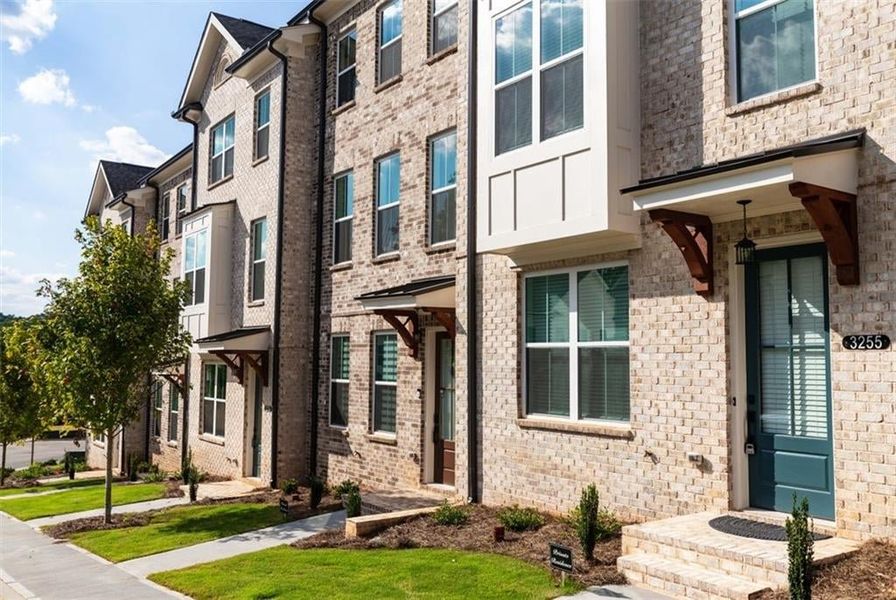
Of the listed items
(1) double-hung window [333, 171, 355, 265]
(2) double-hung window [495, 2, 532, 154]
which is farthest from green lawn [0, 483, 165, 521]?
(2) double-hung window [495, 2, 532, 154]

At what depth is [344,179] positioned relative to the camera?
54.3 feet

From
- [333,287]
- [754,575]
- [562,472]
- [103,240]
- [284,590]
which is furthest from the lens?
[333,287]

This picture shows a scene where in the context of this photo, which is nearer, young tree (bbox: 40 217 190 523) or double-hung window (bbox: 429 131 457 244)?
double-hung window (bbox: 429 131 457 244)

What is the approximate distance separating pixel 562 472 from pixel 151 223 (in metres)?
11.0

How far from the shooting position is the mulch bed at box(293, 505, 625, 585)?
7867 mm

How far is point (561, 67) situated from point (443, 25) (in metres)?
4.75

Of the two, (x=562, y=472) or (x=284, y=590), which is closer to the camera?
(x=284, y=590)

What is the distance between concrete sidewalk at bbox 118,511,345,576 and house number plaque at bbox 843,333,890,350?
7.70m

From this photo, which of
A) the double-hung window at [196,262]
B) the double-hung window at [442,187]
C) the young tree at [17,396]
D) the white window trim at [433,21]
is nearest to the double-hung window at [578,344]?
the double-hung window at [442,187]

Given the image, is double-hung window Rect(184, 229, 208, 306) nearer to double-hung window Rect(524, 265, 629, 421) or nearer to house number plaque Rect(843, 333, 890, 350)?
double-hung window Rect(524, 265, 629, 421)

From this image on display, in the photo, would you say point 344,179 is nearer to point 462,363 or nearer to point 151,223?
point 151,223

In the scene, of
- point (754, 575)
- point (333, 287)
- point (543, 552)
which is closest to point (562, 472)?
point (543, 552)

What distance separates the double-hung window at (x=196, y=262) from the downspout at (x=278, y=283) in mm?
3867

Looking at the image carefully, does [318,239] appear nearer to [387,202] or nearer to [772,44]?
[387,202]
